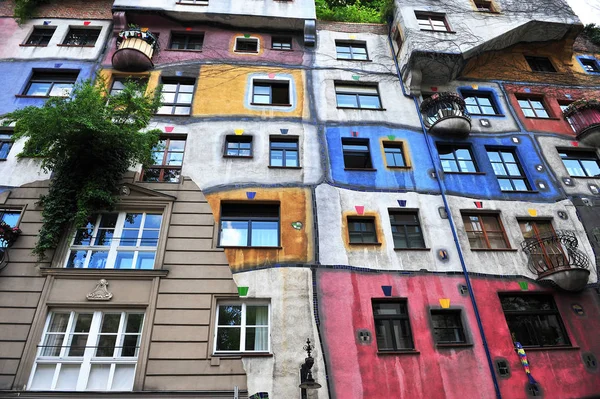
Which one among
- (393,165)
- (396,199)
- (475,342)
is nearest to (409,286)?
(475,342)

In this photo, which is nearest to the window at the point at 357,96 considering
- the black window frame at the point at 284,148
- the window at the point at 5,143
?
the black window frame at the point at 284,148

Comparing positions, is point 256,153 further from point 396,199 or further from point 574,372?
point 574,372

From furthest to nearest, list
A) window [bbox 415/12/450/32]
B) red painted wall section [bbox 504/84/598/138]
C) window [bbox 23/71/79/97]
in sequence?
window [bbox 415/12/450/32]
red painted wall section [bbox 504/84/598/138]
window [bbox 23/71/79/97]

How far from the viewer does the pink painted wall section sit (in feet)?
55.3

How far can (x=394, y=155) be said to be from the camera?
14.8m

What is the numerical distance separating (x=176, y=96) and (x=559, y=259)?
14624 millimetres

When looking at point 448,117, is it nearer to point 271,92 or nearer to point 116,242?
point 271,92

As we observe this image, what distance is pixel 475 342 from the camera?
1096 centimetres

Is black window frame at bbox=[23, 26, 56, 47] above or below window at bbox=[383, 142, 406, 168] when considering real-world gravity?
above

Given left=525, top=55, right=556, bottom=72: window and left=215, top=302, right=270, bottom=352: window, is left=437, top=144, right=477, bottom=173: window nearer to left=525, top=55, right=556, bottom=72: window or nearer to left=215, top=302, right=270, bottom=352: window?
left=525, top=55, right=556, bottom=72: window

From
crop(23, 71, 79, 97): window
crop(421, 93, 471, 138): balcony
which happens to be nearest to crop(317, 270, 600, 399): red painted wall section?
crop(421, 93, 471, 138): balcony

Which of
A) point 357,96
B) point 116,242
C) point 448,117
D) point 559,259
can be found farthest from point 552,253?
point 116,242

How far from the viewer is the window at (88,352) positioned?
9.59m

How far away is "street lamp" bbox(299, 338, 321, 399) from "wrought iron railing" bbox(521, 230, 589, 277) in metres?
7.73
